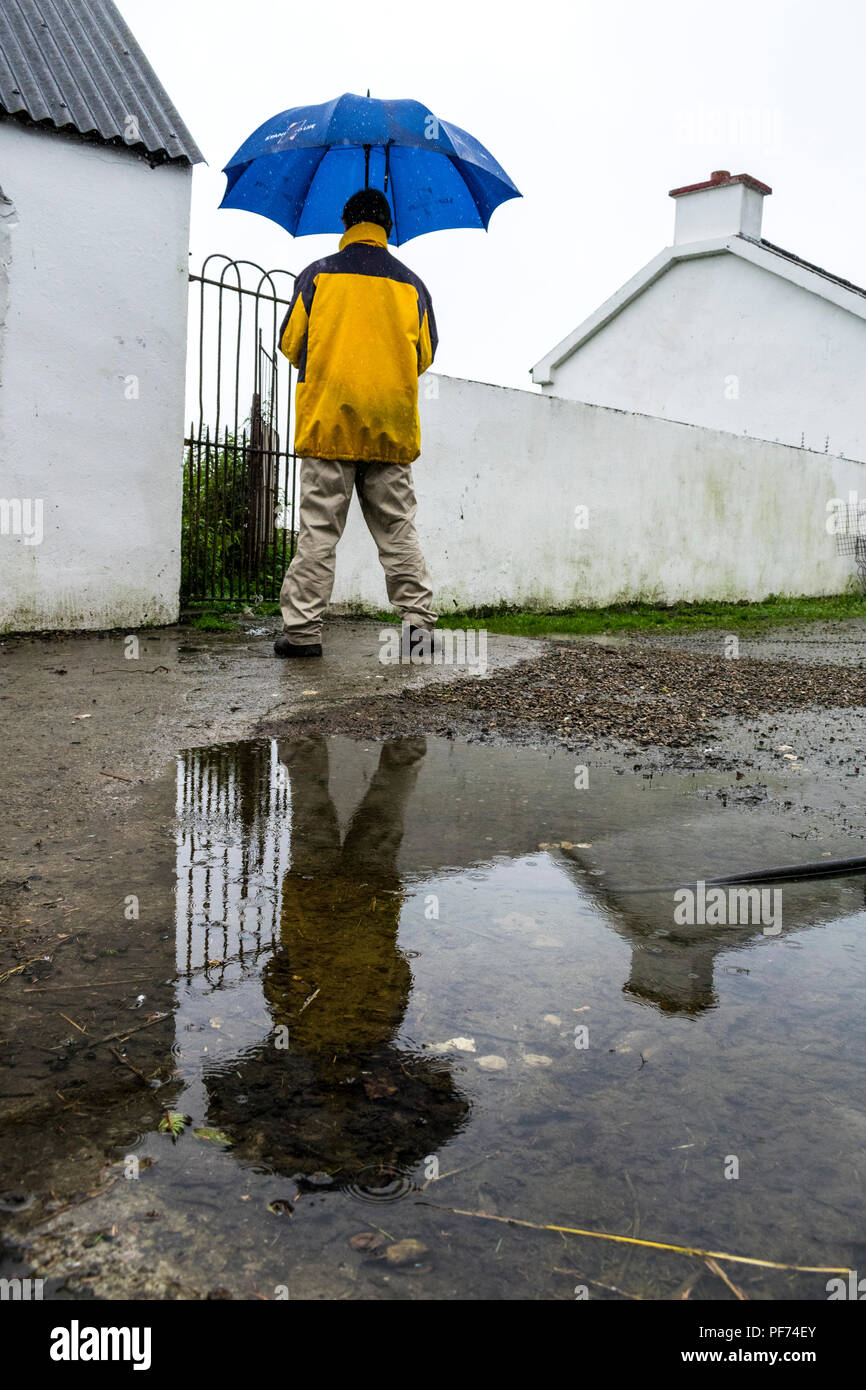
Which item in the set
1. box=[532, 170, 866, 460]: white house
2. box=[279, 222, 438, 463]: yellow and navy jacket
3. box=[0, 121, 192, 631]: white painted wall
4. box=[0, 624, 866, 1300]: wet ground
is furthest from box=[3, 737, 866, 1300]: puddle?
box=[532, 170, 866, 460]: white house

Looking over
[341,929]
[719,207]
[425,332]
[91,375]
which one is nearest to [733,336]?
[719,207]

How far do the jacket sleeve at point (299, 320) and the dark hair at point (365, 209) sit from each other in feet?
1.20

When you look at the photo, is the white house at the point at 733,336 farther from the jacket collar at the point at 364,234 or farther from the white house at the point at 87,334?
the jacket collar at the point at 364,234

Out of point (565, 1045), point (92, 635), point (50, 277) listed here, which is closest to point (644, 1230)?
point (565, 1045)

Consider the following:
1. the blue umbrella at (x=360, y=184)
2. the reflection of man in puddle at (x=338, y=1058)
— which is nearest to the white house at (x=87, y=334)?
the blue umbrella at (x=360, y=184)

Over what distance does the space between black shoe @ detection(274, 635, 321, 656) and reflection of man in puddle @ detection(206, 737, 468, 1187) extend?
3237mm

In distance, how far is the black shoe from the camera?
573cm

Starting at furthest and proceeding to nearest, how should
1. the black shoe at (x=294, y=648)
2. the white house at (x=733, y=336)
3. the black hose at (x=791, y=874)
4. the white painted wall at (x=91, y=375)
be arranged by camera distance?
the white house at (x=733, y=336)
the white painted wall at (x=91, y=375)
the black shoe at (x=294, y=648)
the black hose at (x=791, y=874)

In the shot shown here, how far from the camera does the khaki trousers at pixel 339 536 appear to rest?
19.0ft

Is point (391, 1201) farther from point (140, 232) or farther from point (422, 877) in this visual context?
point (140, 232)

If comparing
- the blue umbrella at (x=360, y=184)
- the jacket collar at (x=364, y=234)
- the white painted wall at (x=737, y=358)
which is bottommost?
the jacket collar at (x=364, y=234)

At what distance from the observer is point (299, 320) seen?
5617 millimetres

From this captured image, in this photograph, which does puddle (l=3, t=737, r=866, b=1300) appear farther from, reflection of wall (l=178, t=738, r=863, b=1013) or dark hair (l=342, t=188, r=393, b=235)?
dark hair (l=342, t=188, r=393, b=235)

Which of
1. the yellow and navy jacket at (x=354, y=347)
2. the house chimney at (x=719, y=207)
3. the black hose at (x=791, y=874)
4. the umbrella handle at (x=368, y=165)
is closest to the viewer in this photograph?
the black hose at (x=791, y=874)
